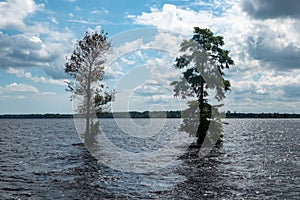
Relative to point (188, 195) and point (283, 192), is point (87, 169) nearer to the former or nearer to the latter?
point (188, 195)

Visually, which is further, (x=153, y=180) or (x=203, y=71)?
(x=203, y=71)

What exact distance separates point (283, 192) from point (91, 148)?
93.8 ft

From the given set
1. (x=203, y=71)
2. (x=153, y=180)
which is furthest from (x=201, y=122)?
(x=153, y=180)

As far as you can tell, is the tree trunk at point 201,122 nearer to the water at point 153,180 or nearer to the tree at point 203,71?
the tree at point 203,71

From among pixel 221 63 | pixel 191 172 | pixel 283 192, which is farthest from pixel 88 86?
pixel 283 192

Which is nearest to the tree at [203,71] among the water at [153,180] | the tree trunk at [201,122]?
the tree trunk at [201,122]

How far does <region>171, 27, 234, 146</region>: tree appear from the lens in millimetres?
48000

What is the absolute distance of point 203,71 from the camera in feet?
158

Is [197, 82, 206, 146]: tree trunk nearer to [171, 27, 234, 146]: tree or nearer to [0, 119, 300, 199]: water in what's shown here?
[171, 27, 234, 146]: tree

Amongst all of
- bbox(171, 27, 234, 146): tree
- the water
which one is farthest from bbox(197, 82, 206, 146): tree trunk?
the water

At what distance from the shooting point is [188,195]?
2034 centimetres

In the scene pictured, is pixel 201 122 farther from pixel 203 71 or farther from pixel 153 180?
pixel 153 180

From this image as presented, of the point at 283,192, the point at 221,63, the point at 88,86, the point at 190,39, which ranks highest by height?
the point at 190,39

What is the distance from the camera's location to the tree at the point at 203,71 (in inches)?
1890
